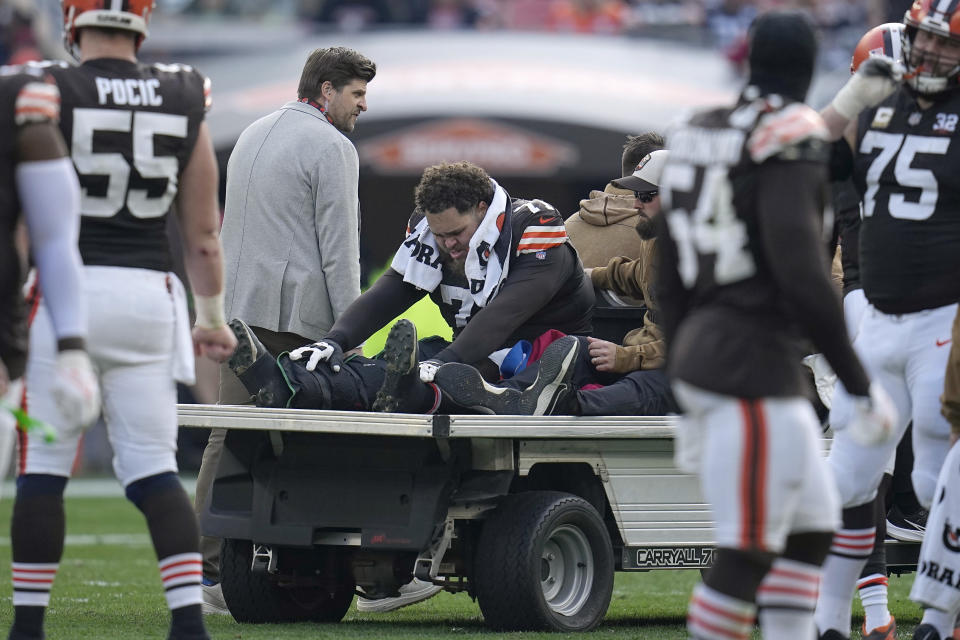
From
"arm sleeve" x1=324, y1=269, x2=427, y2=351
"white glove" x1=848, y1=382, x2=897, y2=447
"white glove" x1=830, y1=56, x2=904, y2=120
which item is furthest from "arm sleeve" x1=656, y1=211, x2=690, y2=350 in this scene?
"arm sleeve" x1=324, y1=269, x2=427, y2=351

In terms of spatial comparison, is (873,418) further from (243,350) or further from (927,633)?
(243,350)

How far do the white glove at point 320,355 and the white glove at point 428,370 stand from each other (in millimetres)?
342

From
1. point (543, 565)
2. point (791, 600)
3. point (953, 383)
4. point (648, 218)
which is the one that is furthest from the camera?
point (648, 218)

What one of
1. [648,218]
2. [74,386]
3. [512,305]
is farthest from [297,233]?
[74,386]

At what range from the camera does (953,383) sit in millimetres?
5203

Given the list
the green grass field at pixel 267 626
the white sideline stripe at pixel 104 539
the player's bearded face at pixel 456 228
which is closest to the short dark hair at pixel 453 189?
the player's bearded face at pixel 456 228

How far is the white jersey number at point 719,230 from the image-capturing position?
402 centimetres

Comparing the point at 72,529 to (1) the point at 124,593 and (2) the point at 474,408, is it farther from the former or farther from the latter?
(2) the point at 474,408

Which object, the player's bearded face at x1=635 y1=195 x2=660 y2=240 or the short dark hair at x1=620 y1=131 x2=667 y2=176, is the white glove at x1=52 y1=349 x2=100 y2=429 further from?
the short dark hair at x1=620 y1=131 x2=667 y2=176

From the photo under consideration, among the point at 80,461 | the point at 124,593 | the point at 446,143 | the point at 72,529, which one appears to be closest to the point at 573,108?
the point at 446,143

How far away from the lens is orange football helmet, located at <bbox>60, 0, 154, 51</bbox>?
479cm

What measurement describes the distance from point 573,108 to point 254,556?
39.1 feet

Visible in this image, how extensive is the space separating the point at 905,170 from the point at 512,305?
1.71 meters

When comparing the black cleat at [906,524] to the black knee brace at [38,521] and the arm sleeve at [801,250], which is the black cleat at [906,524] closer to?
the arm sleeve at [801,250]
